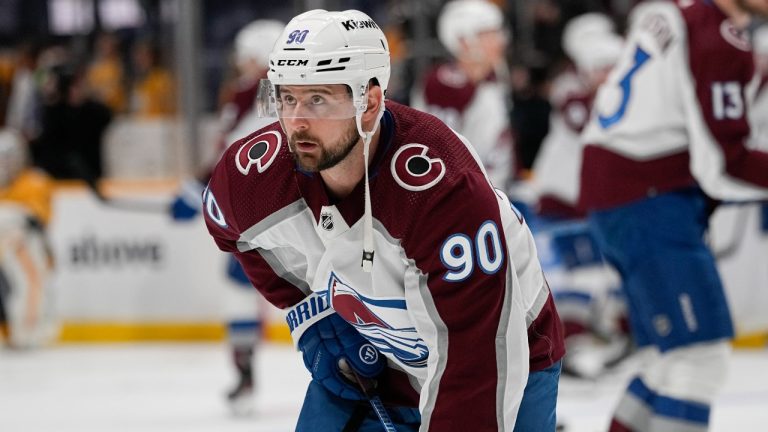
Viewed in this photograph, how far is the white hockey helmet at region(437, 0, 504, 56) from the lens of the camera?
5.40 m

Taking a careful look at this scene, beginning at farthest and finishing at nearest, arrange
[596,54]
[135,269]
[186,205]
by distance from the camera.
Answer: [135,269] → [596,54] → [186,205]

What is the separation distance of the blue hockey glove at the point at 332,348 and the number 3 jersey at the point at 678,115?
1122 millimetres

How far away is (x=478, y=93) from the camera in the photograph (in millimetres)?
5348

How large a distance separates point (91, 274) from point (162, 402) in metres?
1.70

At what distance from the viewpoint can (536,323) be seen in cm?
237

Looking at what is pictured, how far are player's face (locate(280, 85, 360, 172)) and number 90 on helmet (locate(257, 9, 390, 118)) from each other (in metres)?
0.01

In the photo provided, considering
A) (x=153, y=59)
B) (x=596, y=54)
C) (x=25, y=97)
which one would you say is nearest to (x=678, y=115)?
(x=596, y=54)

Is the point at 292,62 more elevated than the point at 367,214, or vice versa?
the point at 292,62

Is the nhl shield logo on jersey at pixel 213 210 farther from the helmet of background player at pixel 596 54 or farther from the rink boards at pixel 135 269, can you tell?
the rink boards at pixel 135 269

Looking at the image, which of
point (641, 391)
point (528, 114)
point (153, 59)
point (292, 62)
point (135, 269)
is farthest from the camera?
point (528, 114)

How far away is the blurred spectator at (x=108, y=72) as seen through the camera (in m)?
8.38

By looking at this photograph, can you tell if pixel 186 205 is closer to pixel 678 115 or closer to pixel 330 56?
pixel 678 115

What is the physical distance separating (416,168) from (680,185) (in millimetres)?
1424

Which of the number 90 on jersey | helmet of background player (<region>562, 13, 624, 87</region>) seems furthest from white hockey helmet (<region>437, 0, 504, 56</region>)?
the number 90 on jersey
